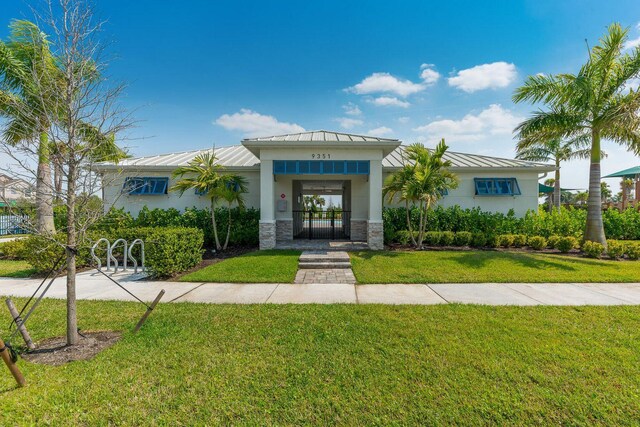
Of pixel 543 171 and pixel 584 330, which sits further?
pixel 543 171

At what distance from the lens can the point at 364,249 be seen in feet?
35.1

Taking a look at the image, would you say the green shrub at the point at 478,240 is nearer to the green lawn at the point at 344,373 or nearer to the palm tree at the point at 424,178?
the palm tree at the point at 424,178

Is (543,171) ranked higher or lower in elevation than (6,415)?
higher

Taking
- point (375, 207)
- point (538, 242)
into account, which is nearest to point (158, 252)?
point (375, 207)

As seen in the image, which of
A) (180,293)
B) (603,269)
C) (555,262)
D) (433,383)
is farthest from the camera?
(555,262)

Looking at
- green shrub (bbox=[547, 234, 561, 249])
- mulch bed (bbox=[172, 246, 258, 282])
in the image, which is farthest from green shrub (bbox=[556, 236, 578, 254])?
mulch bed (bbox=[172, 246, 258, 282])

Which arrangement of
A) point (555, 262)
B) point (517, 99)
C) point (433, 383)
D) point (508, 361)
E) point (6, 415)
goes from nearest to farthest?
point (6, 415) → point (433, 383) → point (508, 361) → point (555, 262) → point (517, 99)

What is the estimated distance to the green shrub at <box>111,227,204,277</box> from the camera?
23.4ft

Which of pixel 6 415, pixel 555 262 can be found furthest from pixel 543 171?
pixel 6 415

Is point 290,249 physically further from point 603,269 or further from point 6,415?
point 603,269

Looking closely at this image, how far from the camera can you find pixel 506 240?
11.5m

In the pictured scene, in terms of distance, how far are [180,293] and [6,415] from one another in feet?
11.9

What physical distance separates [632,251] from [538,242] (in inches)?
102

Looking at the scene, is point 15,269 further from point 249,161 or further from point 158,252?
point 249,161
